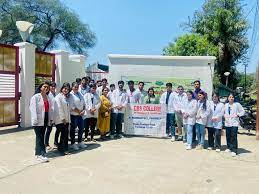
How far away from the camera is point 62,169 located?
7.64 m

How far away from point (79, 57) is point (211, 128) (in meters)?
9.52

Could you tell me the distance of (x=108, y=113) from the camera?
11.4m

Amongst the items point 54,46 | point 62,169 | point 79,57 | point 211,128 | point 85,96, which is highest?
point 54,46

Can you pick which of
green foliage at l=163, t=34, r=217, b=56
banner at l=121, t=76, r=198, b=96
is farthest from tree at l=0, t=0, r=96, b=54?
banner at l=121, t=76, r=198, b=96

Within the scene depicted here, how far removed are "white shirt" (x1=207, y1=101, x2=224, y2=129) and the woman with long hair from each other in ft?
10.1

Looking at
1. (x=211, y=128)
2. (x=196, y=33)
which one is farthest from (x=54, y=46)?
(x=211, y=128)

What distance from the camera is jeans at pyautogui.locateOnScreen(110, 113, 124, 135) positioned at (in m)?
11.7

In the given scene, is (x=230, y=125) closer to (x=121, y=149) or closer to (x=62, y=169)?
(x=121, y=149)

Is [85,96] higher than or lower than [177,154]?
higher

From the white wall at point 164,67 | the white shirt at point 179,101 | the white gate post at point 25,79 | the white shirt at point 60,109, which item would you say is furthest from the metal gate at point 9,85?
the white shirt at point 179,101

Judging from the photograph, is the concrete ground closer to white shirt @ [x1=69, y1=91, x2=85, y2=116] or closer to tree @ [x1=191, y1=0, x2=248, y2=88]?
white shirt @ [x1=69, y1=91, x2=85, y2=116]

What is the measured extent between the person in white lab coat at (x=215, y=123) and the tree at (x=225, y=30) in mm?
23801

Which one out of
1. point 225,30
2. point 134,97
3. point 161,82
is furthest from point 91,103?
point 225,30

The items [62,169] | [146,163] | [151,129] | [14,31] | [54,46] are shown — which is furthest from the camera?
[54,46]
